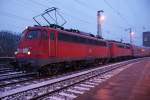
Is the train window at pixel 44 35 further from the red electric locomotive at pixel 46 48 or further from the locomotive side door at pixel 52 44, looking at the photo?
the locomotive side door at pixel 52 44

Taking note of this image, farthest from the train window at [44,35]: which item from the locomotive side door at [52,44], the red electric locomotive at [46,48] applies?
the locomotive side door at [52,44]

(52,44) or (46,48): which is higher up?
(52,44)

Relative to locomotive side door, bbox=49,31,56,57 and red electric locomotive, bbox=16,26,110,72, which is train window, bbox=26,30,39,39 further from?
locomotive side door, bbox=49,31,56,57

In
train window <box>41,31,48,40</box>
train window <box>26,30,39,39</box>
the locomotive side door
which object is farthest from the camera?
the locomotive side door

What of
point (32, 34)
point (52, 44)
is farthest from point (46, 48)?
point (32, 34)

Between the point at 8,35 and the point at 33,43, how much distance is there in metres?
25.1

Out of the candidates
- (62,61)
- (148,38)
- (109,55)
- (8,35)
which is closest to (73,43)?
(62,61)

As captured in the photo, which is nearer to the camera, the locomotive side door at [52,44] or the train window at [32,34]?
the train window at [32,34]

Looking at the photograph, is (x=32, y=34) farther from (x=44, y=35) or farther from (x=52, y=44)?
(x=52, y=44)

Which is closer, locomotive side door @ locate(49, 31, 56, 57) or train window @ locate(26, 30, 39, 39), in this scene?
train window @ locate(26, 30, 39, 39)

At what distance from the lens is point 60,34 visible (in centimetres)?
1538

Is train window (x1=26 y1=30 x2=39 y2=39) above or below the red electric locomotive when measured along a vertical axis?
above

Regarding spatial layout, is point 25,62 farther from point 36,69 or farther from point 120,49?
point 120,49

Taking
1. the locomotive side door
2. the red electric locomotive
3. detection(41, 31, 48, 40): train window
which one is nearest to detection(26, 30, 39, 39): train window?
the red electric locomotive
